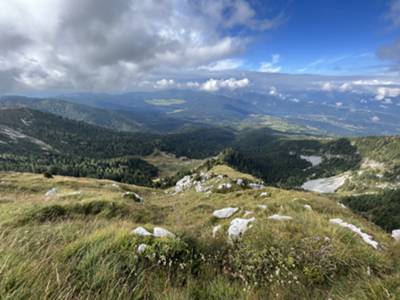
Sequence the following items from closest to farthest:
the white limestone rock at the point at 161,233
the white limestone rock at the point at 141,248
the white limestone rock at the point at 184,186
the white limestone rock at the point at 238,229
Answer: the white limestone rock at the point at 141,248, the white limestone rock at the point at 161,233, the white limestone rock at the point at 238,229, the white limestone rock at the point at 184,186

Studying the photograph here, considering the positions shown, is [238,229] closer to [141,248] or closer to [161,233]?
[161,233]

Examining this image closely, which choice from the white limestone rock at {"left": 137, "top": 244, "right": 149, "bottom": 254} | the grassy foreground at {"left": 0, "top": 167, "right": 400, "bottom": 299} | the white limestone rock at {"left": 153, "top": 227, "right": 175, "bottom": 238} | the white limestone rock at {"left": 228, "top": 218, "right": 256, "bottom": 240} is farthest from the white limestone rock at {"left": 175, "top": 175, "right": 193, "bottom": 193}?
the white limestone rock at {"left": 137, "top": 244, "right": 149, "bottom": 254}

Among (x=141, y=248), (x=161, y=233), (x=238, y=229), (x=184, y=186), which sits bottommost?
(x=184, y=186)

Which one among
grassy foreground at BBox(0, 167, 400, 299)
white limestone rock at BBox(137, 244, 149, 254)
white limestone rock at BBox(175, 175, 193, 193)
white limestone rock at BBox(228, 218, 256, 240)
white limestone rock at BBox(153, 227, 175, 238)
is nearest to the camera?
grassy foreground at BBox(0, 167, 400, 299)

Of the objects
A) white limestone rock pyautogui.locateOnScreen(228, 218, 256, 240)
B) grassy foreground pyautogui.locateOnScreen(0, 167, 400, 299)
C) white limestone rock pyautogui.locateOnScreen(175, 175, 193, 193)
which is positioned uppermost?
grassy foreground pyautogui.locateOnScreen(0, 167, 400, 299)

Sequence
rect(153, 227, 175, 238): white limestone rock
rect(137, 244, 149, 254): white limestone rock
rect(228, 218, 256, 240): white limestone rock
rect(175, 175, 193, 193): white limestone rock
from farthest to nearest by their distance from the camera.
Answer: rect(175, 175, 193, 193): white limestone rock, rect(228, 218, 256, 240): white limestone rock, rect(153, 227, 175, 238): white limestone rock, rect(137, 244, 149, 254): white limestone rock

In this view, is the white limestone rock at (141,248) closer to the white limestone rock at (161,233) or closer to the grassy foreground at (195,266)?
the grassy foreground at (195,266)

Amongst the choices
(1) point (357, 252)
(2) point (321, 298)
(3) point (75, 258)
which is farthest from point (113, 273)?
(1) point (357, 252)

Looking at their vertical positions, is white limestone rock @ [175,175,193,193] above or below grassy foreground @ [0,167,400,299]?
below

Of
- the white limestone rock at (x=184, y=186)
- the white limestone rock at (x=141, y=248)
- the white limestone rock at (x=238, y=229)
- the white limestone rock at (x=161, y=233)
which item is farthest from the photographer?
the white limestone rock at (x=184, y=186)

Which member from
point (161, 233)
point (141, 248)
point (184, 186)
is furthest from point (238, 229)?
point (184, 186)

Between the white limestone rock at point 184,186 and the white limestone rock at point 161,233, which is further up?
the white limestone rock at point 161,233

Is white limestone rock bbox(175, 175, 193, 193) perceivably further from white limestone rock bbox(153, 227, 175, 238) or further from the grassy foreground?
the grassy foreground

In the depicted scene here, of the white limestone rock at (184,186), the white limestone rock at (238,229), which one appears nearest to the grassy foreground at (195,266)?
the white limestone rock at (238,229)
